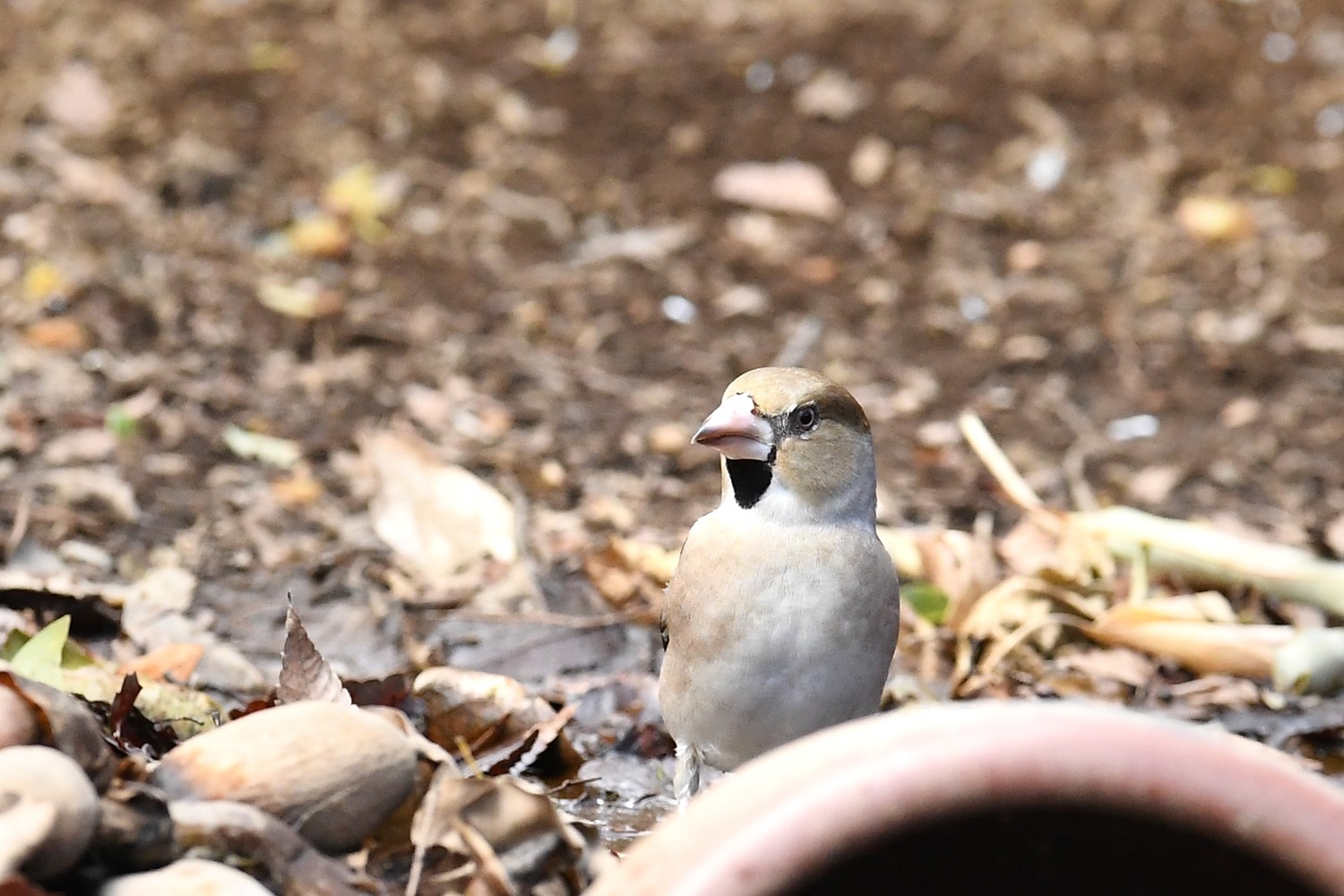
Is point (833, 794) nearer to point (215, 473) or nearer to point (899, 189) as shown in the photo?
point (215, 473)

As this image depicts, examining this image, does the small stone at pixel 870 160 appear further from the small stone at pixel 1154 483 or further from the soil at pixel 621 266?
the small stone at pixel 1154 483

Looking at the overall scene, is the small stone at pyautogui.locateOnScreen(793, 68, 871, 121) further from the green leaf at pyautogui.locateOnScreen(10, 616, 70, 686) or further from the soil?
the green leaf at pyautogui.locateOnScreen(10, 616, 70, 686)

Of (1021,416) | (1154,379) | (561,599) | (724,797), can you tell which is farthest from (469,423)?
(724,797)

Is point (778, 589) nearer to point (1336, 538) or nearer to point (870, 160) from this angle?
point (1336, 538)

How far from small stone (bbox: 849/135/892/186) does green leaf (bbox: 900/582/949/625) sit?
11.4ft

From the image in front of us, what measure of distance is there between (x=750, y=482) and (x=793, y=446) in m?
0.10

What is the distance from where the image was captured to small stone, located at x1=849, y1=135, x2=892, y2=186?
7574mm

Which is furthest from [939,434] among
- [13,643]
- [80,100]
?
[80,100]

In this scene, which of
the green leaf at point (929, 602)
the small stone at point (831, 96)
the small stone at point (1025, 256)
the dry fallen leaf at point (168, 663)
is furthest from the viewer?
the small stone at point (831, 96)

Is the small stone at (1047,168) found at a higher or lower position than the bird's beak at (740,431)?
lower

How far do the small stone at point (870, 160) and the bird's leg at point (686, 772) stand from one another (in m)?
4.61

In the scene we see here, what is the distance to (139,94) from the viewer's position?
729 cm

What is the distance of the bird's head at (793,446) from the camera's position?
322 centimetres

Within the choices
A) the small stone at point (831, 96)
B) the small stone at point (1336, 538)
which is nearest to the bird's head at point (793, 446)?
the small stone at point (1336, 538)
